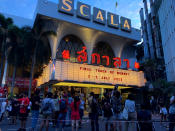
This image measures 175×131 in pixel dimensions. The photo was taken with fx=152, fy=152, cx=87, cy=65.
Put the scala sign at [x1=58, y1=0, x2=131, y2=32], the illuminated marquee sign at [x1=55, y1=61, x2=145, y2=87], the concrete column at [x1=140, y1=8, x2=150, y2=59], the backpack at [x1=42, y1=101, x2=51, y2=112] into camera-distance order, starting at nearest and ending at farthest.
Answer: the backpack at [x1=42, y1=101, x2=51, y2=112] → the illuminated marquee sign at [x1=55, y1=61, x2=145, y2=87] → the scala sign at [x1=58, y1=0, x2=131, y2=32] → the concrete column at [x1=140, y1=8, x2=150, y2=59]


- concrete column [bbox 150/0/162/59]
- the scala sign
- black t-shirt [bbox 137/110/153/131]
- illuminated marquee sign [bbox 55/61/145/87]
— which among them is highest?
concrete column [bbox 150/0/162/59]

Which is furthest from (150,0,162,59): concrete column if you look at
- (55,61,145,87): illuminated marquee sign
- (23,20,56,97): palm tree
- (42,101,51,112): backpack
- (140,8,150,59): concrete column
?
(42,101,51,112): backpack

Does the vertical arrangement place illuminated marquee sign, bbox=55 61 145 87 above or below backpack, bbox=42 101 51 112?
above

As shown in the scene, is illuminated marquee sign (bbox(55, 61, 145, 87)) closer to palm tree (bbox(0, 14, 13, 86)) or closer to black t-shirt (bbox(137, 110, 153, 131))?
palm tree (bbox(0, 14, 13, 86))

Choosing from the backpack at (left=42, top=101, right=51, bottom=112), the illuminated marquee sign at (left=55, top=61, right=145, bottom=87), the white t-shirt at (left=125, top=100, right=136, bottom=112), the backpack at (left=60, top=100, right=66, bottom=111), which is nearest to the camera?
the white t-shirt at (left=125, top=100, right=136, bottom=112)

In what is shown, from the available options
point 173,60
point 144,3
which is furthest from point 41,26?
point 144,3

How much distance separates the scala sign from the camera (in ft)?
56.2

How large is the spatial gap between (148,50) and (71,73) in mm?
26992

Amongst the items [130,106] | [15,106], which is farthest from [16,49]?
[130,106]

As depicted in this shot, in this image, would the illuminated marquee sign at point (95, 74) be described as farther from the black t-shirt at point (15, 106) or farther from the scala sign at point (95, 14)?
the black t-shirt at point (15, 106)

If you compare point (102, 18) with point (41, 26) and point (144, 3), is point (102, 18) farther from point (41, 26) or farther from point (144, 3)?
point (144, 3)

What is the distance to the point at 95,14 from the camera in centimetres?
1928

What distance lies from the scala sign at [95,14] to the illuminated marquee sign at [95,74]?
5.79m

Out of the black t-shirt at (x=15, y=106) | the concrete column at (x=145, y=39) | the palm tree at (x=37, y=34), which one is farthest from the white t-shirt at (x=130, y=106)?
the concrete column at (x=145, y=39)
